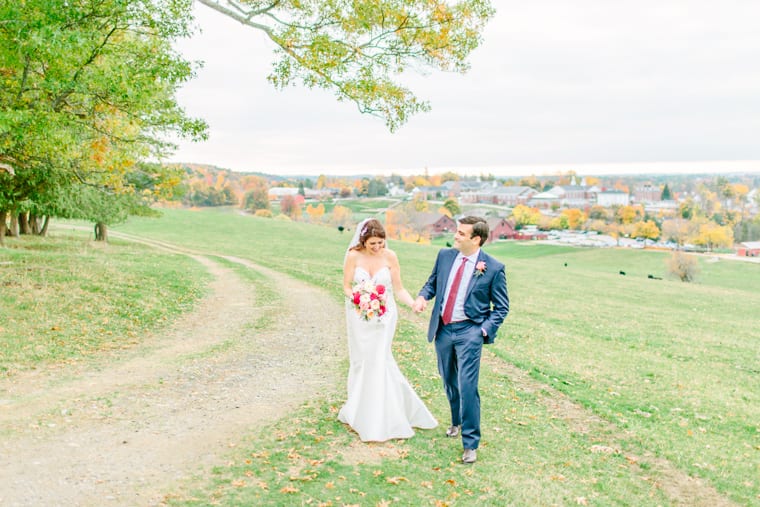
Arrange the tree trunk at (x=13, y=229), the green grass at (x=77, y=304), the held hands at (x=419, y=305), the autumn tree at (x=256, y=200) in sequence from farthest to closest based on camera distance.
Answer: the autumn tree at (x=256, y=200)
the tree trunk at (x=13, y=229)
the green grass at (x=77, y=304)
the held hands at (x=419, y=305)

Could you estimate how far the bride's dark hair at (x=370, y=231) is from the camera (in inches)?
308

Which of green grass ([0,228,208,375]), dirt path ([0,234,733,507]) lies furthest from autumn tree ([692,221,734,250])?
dirt path ([0,234,733,507])

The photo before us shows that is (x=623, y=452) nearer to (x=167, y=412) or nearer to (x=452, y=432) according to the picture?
(x=452, y=432)

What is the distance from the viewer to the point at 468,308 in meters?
7.23

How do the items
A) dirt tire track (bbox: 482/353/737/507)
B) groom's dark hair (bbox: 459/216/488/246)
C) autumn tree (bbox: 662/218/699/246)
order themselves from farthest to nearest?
autumn tree (bbox: 662/218/699/246), dirt tire track (bbox: 482/353/737/507), groom's dark hair (bbox: 459/216/488/246)

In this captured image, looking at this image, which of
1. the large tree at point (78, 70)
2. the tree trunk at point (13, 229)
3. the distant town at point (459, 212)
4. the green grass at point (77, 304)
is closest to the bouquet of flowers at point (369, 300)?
the large tree at point (78, 70)

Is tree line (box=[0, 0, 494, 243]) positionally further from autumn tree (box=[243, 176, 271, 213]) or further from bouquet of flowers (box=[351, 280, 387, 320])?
autumn tree (box=[243, 176, 271, 213])

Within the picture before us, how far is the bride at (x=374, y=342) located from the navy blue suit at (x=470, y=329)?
1.92ft

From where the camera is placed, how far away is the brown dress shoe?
8.11 m

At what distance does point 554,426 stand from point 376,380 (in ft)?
10.4

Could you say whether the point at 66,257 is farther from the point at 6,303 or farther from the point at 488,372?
the point at 488,372

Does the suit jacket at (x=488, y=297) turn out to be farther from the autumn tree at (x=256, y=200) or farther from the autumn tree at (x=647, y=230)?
the autumn tree at (x=647, y=230)

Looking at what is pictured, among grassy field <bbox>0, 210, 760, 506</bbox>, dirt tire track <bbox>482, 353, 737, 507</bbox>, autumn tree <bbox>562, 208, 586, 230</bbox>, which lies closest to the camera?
grassy field <bbox>0, 210, 760, 506</bbox>

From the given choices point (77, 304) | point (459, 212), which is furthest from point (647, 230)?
point (77, 304)
